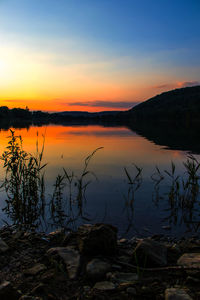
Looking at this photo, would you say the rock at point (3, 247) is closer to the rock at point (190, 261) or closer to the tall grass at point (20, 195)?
the tall grass at point (20, 195)

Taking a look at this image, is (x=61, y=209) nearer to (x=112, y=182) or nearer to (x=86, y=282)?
(x=112, y=182)

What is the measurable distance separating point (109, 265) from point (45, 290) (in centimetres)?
142

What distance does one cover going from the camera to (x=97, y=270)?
15.1 feet

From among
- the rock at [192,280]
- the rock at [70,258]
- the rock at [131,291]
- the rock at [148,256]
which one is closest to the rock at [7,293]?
the rock at [70,258]

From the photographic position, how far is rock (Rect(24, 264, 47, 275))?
4.73 metres

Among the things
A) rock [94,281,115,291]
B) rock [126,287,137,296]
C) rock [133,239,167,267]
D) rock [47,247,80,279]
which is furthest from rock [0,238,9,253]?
rock [126,287,137,296]

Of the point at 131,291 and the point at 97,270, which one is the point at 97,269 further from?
the point at 131,291

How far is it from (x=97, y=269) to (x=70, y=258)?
80 cm

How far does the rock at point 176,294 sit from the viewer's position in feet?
11.6

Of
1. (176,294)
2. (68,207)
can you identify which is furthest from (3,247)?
(68,207)

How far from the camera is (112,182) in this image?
14.1 m

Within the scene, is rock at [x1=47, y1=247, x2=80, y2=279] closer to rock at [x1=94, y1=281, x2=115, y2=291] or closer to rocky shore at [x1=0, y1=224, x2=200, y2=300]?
rocky shore at [x1=0, y1=224, x2=200, y2=300]

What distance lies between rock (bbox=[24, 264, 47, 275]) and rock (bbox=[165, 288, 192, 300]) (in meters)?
2.61

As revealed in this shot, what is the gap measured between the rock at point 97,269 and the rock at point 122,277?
0.16 meters
